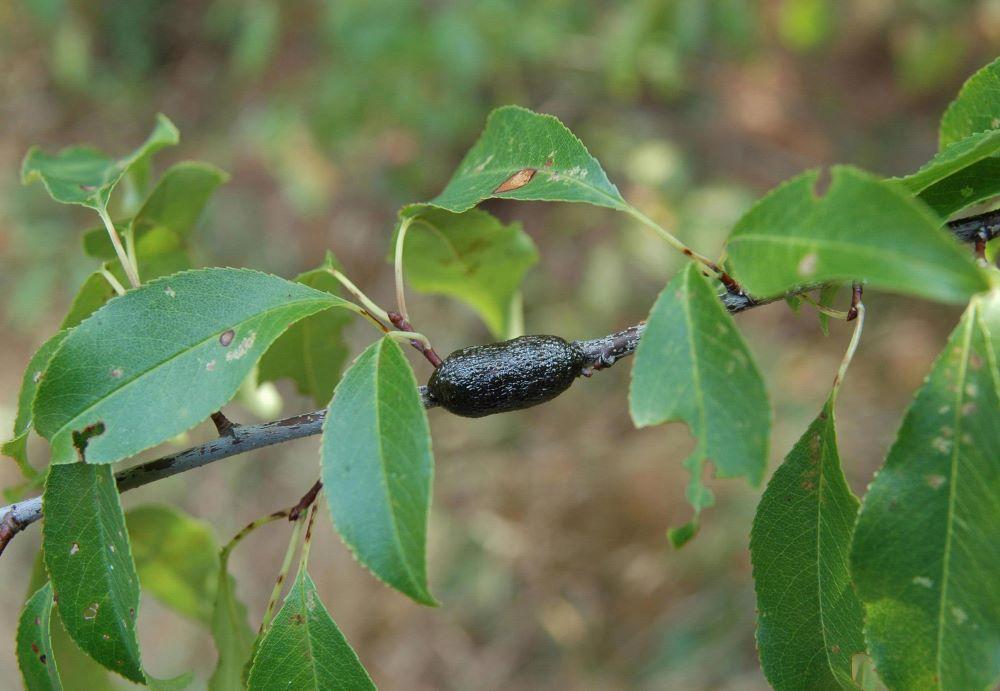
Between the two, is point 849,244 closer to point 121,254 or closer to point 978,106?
point 978,106

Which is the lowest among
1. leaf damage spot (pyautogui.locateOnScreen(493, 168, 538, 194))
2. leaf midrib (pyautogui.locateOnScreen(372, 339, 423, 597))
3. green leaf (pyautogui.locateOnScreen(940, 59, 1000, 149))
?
leaf midrib (pyautogui.locateOnScreen(372, 339, 423, 597))

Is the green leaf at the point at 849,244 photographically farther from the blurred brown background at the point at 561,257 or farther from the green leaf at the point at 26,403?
the blurred brown background at the point at 561,257

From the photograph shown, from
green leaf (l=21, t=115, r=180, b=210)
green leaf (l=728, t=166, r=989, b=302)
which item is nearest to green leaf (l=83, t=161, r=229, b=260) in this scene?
green leaf (l=21, t=115, r=180, b=210)

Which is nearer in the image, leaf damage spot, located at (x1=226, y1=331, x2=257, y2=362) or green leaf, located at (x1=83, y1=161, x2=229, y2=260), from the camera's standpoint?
leaf damage spot, located at (x1=226, y1=331, x2=257, y2=362)

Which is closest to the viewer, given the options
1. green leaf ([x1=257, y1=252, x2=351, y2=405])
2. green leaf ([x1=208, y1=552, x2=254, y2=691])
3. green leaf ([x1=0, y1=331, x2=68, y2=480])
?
green leaf ([x1=0, y1=331, x2=68, y2=480])

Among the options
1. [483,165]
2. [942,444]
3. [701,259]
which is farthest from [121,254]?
[942,444]

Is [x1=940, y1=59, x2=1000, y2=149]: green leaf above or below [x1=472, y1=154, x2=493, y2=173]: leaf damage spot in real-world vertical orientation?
below

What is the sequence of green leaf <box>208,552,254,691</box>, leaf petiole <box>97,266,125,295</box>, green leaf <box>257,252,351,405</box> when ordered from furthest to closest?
green leaf <box>257,252,351,405</box>, green leaf <box>208,552,254,691</box>, leaf petiole <box>97,266,125,295</box>

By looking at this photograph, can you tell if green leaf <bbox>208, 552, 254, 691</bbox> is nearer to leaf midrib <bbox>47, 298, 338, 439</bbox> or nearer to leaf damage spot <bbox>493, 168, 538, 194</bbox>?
leaf midrib <bbox>47, 298, 338, 439</bbox>

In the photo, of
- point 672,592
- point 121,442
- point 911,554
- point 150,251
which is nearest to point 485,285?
Result: point 150,251
